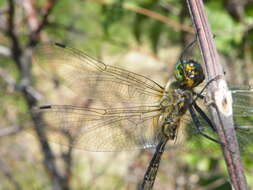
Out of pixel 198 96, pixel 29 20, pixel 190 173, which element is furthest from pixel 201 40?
pixel 190 173

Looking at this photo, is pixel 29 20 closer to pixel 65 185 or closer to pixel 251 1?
pixel 65 185

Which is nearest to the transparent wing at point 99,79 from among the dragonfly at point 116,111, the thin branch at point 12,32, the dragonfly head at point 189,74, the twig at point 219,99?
the dragonfly at point 116,111

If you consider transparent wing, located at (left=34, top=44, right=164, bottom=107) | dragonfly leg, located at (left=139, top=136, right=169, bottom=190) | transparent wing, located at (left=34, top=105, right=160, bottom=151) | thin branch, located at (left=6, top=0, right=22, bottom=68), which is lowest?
dragonfly leg, located at (left=139, top=136, right=169, bottom=190)

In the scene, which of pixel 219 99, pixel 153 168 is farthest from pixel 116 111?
pixel 219 99

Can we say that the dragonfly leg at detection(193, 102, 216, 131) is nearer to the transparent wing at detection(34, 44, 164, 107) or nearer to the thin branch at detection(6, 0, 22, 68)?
the transparent wing at detection(34, 44, 164, 107)

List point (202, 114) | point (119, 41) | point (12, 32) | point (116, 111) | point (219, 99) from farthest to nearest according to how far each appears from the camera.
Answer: point (119, 41) → point (12, 32) → point (116, 111) → point (202, 114) → point (219, 99)

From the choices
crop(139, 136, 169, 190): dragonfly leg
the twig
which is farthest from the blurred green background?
the twig

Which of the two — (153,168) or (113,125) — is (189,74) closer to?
(113,125)
